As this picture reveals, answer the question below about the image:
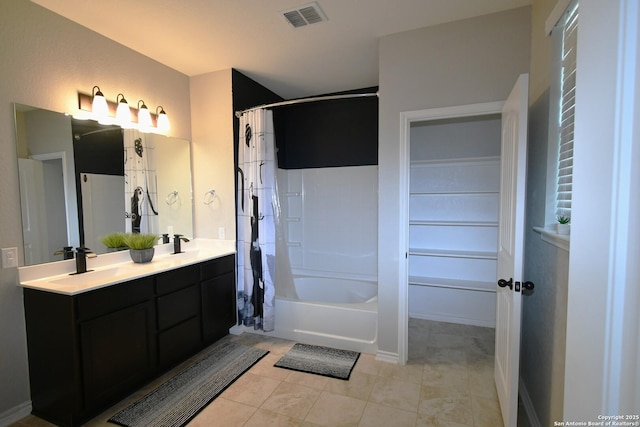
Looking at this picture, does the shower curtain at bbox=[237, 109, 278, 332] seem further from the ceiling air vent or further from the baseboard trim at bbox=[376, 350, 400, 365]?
the baseboard trim at bbox=[376, 350, 400, 365]

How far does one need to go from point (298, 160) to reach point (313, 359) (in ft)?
7.77

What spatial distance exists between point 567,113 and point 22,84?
314cm

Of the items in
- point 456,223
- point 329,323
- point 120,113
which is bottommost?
point 329,323

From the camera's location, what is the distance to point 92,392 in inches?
71.9

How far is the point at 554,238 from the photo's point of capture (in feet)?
4.73

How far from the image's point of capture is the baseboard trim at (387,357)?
2.48m

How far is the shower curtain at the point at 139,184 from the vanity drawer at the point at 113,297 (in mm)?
703

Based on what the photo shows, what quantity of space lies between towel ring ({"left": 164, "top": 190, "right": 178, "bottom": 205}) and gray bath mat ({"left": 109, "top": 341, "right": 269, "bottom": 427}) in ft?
4.73

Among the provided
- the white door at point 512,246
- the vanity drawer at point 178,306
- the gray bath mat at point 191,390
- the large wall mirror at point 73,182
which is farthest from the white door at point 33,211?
the white door at point 512,246

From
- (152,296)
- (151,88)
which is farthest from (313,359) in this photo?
(151,88)

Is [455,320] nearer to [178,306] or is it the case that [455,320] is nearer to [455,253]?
[455,253]

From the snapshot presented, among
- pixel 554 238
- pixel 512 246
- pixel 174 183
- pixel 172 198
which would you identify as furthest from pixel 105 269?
pixel 554 238

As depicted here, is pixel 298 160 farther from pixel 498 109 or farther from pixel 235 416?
pixel 235 416

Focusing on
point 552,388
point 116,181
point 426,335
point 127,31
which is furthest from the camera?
point 426,335
